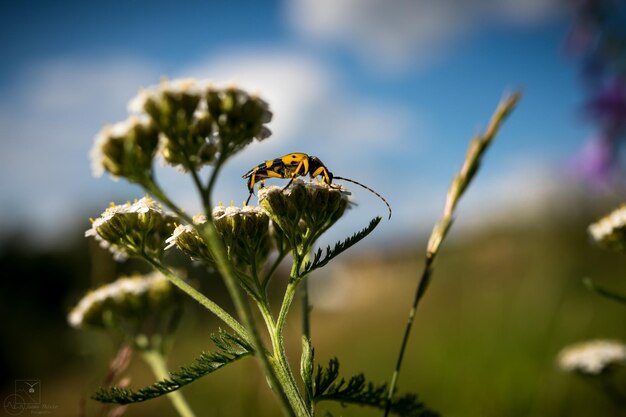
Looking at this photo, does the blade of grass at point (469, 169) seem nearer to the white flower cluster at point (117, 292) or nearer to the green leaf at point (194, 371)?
the green leaf at point (194, 371)

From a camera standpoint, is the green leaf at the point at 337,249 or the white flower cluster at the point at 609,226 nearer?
the green leaf at the point at 337,249

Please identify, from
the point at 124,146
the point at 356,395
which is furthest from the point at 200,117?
the point at 356,395

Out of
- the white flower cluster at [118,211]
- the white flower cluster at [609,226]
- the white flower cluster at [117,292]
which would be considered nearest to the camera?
the white flower cluster at [118,211]

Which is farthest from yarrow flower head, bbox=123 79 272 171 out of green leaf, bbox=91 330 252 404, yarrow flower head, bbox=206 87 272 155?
green leaf, bbox=91 330 252 404

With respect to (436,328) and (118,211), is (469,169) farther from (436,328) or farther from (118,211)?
(436,328)

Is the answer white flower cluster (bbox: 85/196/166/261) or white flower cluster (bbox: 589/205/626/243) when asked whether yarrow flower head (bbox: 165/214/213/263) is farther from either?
white flower cluster (bbox: 589/205/626/243)

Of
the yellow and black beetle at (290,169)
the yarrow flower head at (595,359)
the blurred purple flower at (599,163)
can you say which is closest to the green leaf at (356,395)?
the yellow and black beetle at (290,169)

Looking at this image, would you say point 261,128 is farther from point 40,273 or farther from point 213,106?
point 40,273
